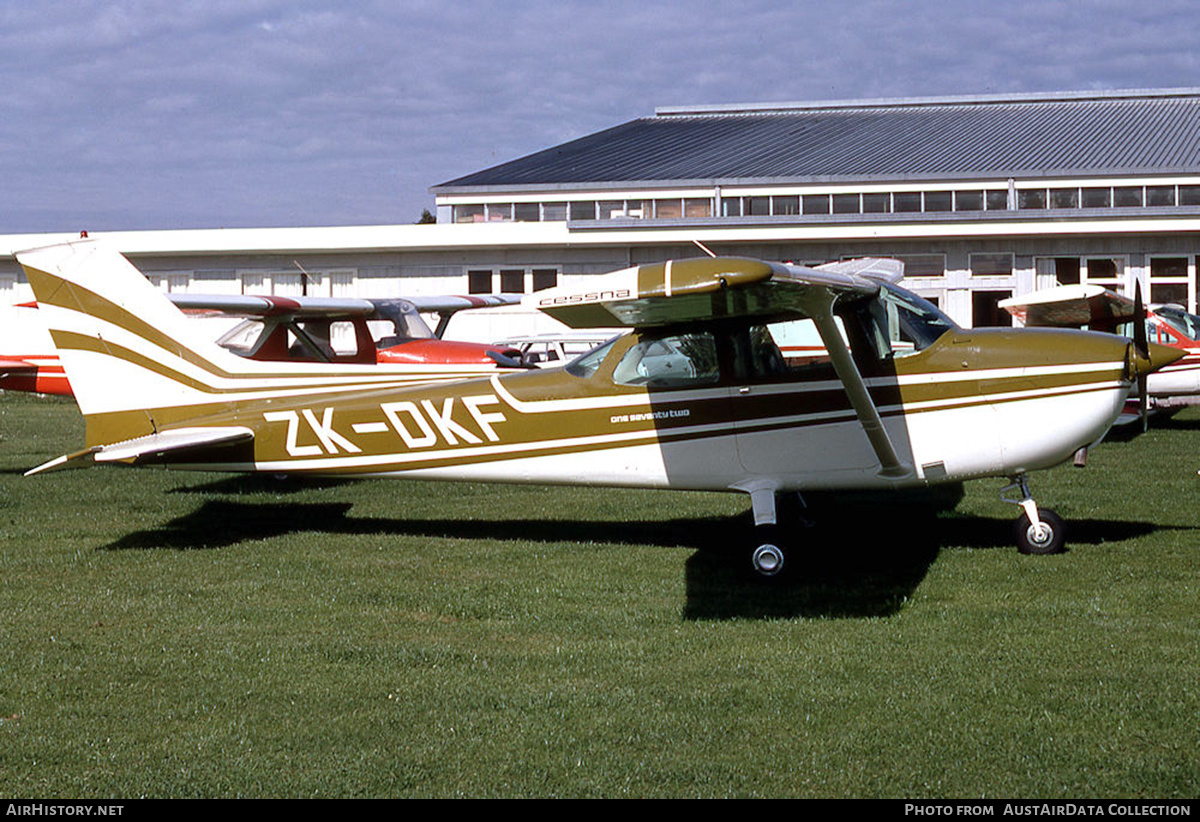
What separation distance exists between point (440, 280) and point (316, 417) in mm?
17446

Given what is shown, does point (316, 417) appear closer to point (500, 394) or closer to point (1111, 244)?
point (500, 394)

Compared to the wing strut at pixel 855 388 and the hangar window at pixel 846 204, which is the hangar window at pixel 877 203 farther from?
the wing strut at pixel 855 388

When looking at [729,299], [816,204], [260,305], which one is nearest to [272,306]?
[260,305]

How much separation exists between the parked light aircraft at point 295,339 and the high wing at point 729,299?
6.07 meters

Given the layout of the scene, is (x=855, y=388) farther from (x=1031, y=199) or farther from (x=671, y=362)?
(x=1031, y=199)

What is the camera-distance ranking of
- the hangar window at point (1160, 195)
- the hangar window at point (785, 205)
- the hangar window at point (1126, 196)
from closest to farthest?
1. the hangar window at point (1160, 195)
2. the hangar window at point (1126, 196)
3. the hangar window at point (785, 205)

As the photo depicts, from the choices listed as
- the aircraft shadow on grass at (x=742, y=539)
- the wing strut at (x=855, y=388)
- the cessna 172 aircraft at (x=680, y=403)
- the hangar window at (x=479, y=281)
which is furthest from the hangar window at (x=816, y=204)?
the wing strut at (x=855, y=388)

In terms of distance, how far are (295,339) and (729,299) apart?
8425 millimetres

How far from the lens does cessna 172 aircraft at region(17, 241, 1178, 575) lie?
7.88 metres

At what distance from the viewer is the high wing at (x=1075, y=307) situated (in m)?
14.3

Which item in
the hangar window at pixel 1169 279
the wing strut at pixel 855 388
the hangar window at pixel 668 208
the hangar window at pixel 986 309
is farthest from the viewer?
the hangar window at pixel 668 208

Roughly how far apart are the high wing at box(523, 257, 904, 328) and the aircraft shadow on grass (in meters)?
1.83

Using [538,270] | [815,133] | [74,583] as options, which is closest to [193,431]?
[74,583]

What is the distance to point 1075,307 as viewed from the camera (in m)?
15.0
